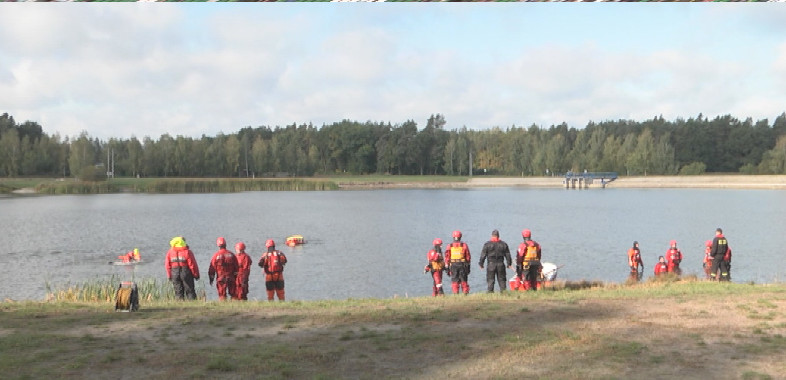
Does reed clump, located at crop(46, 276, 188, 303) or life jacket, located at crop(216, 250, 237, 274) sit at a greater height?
life jacket, located at crop(216, 250, 237, 274)

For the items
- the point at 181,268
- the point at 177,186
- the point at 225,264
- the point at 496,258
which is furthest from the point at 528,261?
the point at 177,186

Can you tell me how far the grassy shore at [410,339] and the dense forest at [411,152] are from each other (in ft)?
385

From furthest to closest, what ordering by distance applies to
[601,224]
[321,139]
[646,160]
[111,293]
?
[321,139], [646,160], [601,224], [111,293]

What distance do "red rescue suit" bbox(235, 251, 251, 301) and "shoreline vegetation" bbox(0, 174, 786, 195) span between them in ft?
338

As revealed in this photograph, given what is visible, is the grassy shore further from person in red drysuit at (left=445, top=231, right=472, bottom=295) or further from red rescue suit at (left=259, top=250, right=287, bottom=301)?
person in red drysuit at (left=445, top=231, right=472, bottom=295)

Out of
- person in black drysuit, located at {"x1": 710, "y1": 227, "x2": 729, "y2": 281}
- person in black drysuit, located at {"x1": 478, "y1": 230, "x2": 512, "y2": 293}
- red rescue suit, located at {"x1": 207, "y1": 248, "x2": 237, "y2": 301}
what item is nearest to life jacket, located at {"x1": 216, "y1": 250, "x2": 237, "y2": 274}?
red rescue suit, located at {"x1": 207, "y1": 248, "x2": 237, "y2": 301}

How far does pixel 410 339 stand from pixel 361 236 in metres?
36.5

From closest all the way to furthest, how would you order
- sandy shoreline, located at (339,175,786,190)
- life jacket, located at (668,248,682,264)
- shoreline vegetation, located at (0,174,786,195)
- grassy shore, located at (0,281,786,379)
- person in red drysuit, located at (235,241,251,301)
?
grassy shore, located at (0,281,786,379) < person in red drysuit, located at (235,241,251,301) < life jacket, located at (668,248,682,264) < shoreline vegetation, located at (0,174,786,195) < sandy shoreline, located at (339,175,786,190)

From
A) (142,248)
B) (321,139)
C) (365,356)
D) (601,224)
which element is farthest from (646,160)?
(365,356)

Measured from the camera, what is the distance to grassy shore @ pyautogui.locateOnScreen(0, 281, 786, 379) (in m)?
10.7

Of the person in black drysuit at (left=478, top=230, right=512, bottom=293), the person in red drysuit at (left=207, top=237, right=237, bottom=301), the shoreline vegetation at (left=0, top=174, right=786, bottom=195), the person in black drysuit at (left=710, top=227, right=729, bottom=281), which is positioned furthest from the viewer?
the shoreline vegetation at (left=0, top=174, right=786, bottom=195)

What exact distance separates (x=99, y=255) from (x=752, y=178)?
380 feet

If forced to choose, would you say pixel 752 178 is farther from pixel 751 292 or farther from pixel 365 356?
→ pixel 365 356

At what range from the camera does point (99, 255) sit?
39.6 meters
